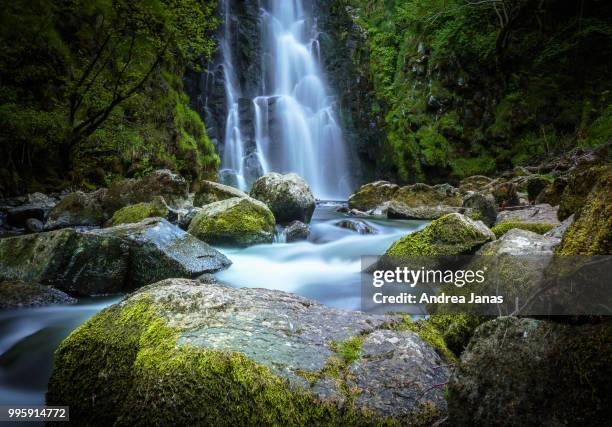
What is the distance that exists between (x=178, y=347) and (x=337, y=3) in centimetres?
3379

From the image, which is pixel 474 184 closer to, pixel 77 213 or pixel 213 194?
pixel 213 194

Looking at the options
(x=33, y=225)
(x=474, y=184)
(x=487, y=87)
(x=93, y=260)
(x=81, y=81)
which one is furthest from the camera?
(x=487, y=87)

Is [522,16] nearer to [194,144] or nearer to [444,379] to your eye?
[194,144]

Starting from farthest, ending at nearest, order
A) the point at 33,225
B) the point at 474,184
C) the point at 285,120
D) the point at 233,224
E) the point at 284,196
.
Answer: the point at 285,120, the point at 474,184, the point at 284,196, the point at 33,225, the point at 233,224

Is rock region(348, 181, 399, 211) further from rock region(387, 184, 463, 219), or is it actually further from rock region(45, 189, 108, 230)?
rock region(45, 189, 108, 230)

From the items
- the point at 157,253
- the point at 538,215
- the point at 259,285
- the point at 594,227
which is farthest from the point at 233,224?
the point at 594,227

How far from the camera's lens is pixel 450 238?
12.3 feet

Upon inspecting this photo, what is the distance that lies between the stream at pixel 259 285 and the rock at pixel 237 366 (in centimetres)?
100

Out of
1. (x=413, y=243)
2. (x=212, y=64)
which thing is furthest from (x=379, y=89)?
(x=413, y=243)

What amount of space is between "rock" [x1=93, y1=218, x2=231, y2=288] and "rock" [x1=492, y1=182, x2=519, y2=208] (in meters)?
7.39

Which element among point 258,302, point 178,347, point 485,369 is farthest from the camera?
point 258,302

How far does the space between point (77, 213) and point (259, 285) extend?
5898mm

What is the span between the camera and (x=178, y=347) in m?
1.70

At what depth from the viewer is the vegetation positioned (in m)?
9.84
